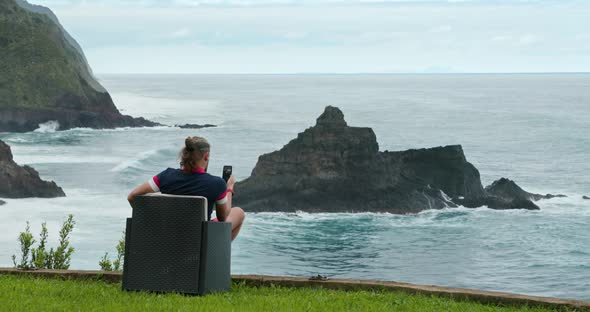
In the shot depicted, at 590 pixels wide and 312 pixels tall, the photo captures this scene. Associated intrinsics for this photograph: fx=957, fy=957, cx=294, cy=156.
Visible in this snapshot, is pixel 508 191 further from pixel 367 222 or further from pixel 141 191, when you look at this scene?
pixel 141 191

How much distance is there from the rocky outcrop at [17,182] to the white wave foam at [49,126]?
46.4 metres

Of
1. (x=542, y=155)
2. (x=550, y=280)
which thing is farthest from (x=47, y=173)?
(x=542, y=155)

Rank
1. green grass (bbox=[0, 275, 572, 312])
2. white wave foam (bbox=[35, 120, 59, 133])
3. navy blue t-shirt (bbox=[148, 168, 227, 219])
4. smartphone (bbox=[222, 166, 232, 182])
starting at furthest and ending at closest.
→ white wave foam (bbox=[35, 120, 59, 133])
smartphone (bbox=[222, 166, 232, 182])
navy blue t-shirt (bbox=[148, 168, 227, 219])
green grass (bbox=[0, 275, 572, 312])

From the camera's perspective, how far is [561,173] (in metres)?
84.7

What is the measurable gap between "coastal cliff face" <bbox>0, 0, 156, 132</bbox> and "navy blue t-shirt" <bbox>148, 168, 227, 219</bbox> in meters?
95.8

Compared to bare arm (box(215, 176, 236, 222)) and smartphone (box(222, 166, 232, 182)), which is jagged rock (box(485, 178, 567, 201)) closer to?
smartphone (box(222, 166, 232, 182))

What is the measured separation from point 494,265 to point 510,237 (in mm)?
7351

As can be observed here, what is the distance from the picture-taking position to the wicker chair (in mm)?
7906

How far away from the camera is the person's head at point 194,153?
807 centimetres

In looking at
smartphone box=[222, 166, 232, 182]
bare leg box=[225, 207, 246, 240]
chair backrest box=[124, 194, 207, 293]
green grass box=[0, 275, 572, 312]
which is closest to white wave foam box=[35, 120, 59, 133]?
green grass box=[0, 275, 572, 312]

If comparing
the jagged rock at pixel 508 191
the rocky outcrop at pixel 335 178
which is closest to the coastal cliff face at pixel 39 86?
the rocky outcrop at pixel 335 178

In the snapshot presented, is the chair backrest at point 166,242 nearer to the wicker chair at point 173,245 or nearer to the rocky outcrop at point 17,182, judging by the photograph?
the wicker chair at point 173,245

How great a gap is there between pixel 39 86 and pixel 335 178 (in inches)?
2094

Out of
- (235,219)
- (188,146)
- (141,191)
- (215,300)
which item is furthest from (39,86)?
(215,300)
